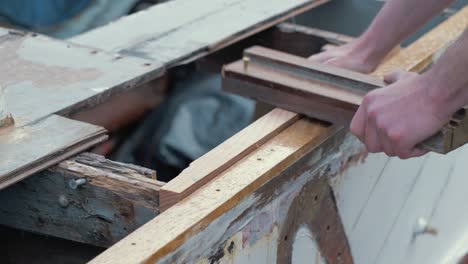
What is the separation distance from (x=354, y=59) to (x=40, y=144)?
93 centimetres

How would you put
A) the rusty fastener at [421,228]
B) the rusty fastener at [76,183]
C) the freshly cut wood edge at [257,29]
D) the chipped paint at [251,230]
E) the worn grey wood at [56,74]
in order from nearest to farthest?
the chipped paint at [251,230] < the rusty fastener at [76,183] < the worn grey wood at [56,74] < the freshly cut wood edge at [257,29] < the rusty fastener at [421,228]

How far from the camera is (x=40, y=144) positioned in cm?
156

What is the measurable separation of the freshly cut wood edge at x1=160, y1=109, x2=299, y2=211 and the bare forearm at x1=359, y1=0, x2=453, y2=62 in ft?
1.29

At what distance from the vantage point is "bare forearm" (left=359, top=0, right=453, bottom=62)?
200 cm

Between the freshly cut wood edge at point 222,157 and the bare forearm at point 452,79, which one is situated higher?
the bare forearm at point 452,79

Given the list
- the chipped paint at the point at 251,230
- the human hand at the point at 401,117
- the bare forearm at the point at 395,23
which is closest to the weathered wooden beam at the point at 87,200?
the chipped paint at the point at 251,230

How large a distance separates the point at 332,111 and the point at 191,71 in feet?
3.91

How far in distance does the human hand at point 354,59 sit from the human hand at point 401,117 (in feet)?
1.38

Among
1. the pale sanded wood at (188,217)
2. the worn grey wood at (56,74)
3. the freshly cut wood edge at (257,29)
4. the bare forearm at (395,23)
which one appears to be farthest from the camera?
the freshly cut wood edge at (257,29)

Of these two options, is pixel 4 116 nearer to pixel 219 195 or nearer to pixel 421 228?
pixel 219 195

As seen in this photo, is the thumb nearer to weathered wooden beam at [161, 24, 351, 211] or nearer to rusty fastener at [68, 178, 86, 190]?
weathered wooden beam at [161, 24, 351, 211]

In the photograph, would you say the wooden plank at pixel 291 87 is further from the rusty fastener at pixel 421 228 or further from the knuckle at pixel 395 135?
the rusty fastener at pixel 421 228

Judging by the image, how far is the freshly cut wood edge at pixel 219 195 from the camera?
1257 mm

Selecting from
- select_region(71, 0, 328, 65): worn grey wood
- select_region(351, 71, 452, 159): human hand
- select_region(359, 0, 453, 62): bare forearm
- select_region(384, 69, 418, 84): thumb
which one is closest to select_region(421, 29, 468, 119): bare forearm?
select_region(351, 71, 452, 159): human hand
